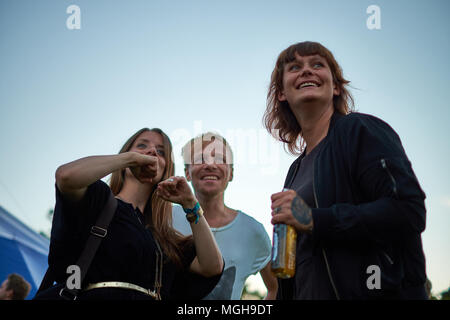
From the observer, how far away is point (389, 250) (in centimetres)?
163

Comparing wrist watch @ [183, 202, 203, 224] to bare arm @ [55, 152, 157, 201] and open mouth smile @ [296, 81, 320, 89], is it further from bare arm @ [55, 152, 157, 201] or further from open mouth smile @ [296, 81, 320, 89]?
open mouth smile @ [296, 81, 320, 89]

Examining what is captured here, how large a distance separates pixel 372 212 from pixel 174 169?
5.73ft

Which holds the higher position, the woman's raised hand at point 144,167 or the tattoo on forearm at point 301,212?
the woman's raised hand at point 144,167

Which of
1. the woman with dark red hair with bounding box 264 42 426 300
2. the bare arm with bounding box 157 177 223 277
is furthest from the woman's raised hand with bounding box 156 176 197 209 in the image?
the woman with dark red hair with bounding box 264 42 426 300

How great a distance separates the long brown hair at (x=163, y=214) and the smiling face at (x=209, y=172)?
755mm

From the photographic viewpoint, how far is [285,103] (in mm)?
2889

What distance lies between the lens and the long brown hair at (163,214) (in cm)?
262

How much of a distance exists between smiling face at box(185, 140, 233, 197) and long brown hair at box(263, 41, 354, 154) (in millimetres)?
845

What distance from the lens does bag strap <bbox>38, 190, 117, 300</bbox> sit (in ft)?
6.54

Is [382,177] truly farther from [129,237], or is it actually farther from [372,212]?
[129,237]

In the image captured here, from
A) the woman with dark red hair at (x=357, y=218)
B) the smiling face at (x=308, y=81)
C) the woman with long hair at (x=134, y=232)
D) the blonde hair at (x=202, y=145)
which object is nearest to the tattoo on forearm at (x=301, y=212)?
the woman with dark red hair at (x=357, y=218)

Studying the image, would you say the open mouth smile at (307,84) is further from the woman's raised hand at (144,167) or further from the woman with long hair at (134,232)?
the woman's raised hand at (144,167)
